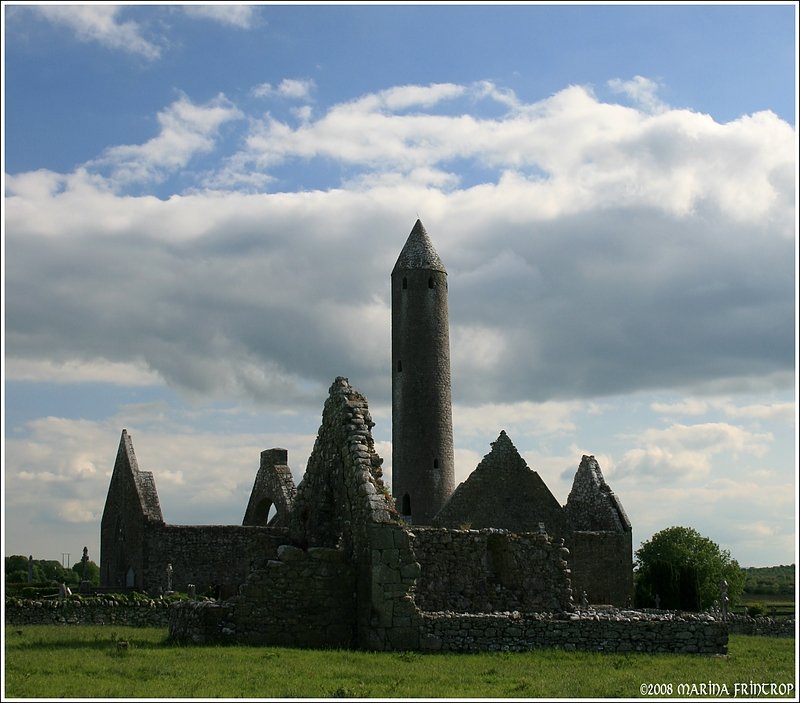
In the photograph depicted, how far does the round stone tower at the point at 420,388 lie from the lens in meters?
49.5

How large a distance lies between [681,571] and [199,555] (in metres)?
24.9

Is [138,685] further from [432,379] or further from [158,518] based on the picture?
[432,379]

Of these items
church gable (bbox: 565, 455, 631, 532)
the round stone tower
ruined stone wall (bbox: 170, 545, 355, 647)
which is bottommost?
ruined stone wall (bbox: 170, 545, 355, 647)

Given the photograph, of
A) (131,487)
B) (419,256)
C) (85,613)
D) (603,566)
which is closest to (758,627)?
(603,566)

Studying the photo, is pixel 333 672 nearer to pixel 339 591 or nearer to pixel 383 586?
pixel 383 586

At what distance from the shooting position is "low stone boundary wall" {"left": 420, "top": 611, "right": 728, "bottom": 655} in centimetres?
1803

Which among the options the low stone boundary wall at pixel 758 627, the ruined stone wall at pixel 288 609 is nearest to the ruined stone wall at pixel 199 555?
the ruined stone wall at pixel 288 609

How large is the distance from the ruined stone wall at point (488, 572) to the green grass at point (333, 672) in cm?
273

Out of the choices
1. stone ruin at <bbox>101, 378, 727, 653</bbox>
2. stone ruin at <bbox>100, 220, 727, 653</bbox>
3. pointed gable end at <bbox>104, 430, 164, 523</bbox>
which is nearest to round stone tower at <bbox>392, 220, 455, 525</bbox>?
pointed gable end at <bbox>104, 430, 164, 523</bbox>

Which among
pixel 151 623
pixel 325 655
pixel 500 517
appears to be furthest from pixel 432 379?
pixel 325 655

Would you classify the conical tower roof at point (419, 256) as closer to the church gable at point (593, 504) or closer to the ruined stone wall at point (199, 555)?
the church gable at point (593, 504)

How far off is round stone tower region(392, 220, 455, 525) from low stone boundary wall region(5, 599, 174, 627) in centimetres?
2381

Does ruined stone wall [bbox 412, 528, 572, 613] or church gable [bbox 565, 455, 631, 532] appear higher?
church gable [bbox 565, 455, 631, 532]

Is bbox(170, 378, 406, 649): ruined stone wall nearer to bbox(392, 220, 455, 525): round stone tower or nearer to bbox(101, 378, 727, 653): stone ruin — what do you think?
bbox(101, 378, 727, 653): stone ruin
